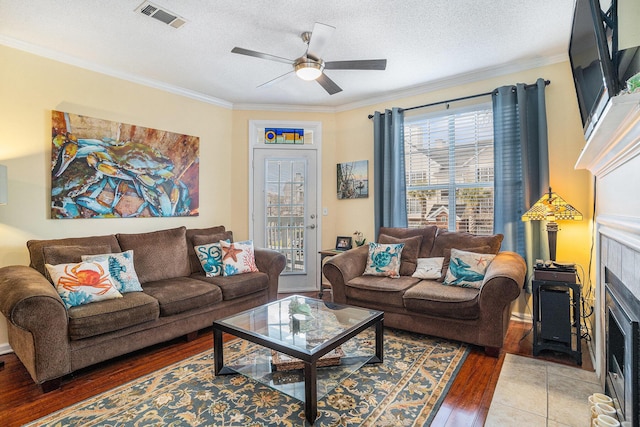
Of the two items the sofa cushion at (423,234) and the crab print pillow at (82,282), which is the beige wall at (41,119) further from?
the sofa cushion at (423,234)

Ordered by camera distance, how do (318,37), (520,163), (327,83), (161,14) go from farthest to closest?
(520,163) → (327,83) → (161,14) → (318,37)

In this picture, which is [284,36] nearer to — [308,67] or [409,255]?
[308,67]

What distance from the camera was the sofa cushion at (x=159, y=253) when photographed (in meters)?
3.14

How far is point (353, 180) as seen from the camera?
4.51 m

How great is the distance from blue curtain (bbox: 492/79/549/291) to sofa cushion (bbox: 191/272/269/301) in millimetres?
2503

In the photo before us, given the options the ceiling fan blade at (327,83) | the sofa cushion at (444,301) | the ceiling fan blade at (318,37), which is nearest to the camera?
the ceiling fan blade at (318,37)

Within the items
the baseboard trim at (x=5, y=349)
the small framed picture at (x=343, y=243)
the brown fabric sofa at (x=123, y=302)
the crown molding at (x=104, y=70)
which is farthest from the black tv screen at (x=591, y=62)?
the baseboard trim at (x=5, y=349)

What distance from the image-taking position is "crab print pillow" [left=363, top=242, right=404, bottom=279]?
3.31 m

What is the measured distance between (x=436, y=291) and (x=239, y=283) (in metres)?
1.85

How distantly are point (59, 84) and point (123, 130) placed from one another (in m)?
0.62

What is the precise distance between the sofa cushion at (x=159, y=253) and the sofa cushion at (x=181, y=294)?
0.12 metres

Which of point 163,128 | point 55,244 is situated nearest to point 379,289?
point 55,244

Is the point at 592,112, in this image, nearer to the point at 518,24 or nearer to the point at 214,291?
the point at 518,24

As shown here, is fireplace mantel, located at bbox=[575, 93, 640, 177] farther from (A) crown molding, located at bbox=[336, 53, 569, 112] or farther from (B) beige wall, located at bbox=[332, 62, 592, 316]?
(A) crown molding, located at bbox=[336, 53, 569, 112]
